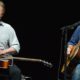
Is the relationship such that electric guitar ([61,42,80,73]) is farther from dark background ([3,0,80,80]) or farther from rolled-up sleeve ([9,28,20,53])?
dark background ([3,0,80,80])

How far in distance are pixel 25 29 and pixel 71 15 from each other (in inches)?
33.0

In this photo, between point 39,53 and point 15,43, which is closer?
point 15,43

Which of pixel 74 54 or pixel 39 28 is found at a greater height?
pixel 39 28

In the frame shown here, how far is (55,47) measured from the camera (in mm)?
7973

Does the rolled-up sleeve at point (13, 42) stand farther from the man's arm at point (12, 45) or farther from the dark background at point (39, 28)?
the dark background at point (39, 28)

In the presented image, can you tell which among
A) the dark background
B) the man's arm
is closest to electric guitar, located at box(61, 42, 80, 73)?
the man's arm

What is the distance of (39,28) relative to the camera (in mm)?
7977

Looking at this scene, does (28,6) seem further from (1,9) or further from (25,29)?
(1,9)

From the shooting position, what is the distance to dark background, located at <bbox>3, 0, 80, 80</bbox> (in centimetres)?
788

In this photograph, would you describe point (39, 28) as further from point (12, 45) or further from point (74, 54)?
point (74, 54)

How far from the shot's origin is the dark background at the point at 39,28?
788cm

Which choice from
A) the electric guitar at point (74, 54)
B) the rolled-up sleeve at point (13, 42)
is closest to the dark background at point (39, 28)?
the rolled-up sleeve at point (13, 42)

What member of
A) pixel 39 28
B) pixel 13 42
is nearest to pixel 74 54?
pixel 13 42

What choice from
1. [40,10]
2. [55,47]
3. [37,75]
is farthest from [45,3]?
[37,75]
